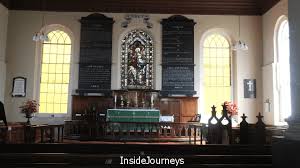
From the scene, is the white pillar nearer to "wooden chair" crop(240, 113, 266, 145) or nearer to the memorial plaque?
"wooden chair" crop(240, 113, 266, 145)

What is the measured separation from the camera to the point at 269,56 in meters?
12.6

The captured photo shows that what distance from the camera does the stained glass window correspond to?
13.0m

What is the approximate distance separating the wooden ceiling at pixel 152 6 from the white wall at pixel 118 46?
200mm

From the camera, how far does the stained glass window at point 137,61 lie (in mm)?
13000

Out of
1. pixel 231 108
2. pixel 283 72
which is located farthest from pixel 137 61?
pixel 283 72

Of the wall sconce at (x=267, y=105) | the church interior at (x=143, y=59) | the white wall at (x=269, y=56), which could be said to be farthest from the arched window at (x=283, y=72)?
the wall sconce at (x=267, y=105)

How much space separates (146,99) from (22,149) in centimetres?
900

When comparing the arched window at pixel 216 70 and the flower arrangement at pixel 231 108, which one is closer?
the flower arrangement at pixel 231 108

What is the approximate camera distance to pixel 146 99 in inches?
498

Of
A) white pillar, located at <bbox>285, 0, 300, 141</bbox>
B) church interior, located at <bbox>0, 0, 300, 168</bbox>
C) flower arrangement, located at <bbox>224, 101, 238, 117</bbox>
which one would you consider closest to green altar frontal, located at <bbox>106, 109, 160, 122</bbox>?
church interior, located at <bbox>0, 0, 300, 168</bbox>

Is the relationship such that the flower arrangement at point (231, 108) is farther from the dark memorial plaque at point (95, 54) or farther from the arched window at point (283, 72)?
the dark memorial plaque at point (95, 54)

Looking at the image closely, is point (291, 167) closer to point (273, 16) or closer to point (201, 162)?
point (201, 162)

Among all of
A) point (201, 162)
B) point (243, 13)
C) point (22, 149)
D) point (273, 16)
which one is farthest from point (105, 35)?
point (201, 162)

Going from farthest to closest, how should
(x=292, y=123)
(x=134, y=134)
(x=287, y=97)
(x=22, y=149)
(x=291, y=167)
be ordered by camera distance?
(x=287, y=97) < (x=134, y=134) < (x=22, y=149) < (x=292, y=123) < (x=291, y=167)
